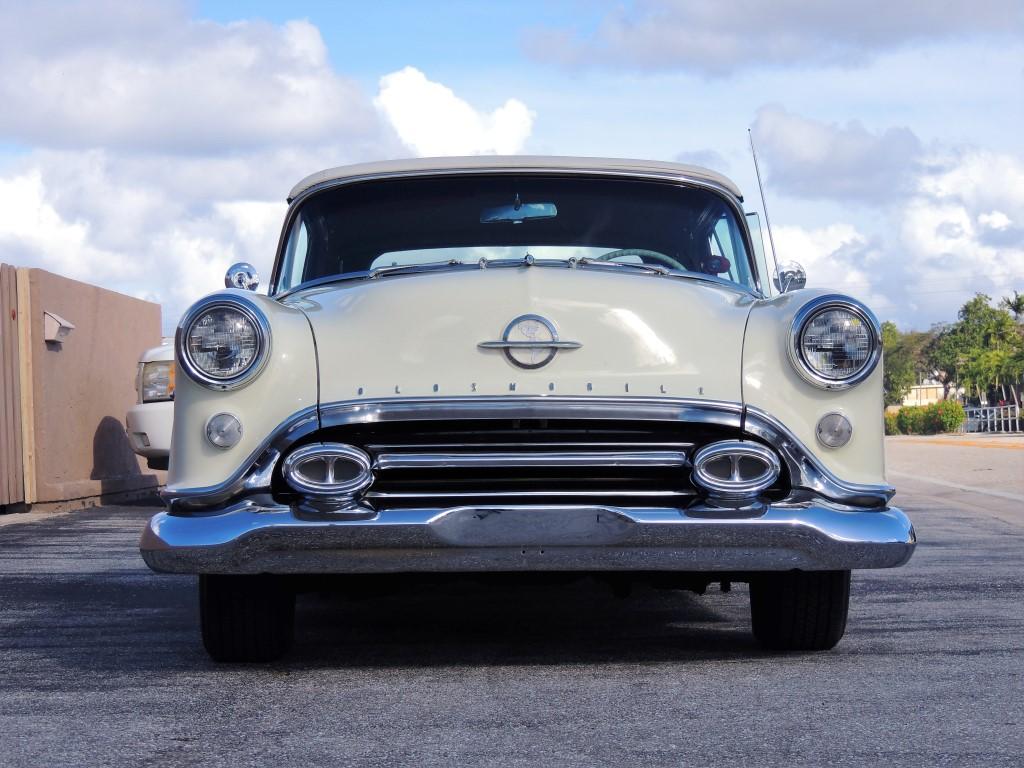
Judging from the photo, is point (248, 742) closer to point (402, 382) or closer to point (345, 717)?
point (345, 717)

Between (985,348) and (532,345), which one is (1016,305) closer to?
(985,348)

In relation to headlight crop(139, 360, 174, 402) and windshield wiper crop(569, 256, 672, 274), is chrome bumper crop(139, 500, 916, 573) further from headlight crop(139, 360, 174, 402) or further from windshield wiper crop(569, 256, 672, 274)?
headlight crop(139, 360, 174, 402)

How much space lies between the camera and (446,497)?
395cm

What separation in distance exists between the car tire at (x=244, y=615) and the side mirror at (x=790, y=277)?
2.38 meters

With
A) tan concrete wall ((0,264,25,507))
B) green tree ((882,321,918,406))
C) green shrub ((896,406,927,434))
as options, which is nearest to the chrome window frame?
tan concrete wall ((0,264,25,507))

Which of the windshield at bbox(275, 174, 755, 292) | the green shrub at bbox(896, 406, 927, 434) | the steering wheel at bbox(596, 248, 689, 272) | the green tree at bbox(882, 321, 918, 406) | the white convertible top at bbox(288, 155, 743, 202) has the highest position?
the white convertible top at bbox(288, 155, 743, 202)

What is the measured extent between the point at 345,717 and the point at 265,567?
0.51 m

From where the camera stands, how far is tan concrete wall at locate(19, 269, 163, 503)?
11.2 m

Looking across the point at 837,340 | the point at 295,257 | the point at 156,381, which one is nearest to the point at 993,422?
the point at 156,381

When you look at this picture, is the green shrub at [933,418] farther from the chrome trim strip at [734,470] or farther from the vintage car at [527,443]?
the chrome trim strip at [734,470]

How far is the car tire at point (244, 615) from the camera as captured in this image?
166 inches

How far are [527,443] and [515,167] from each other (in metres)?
1.76

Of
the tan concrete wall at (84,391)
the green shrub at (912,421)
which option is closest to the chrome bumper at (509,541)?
the tan concrete wall at (84,391)

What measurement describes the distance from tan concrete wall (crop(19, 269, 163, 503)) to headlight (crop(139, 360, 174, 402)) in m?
1.02
